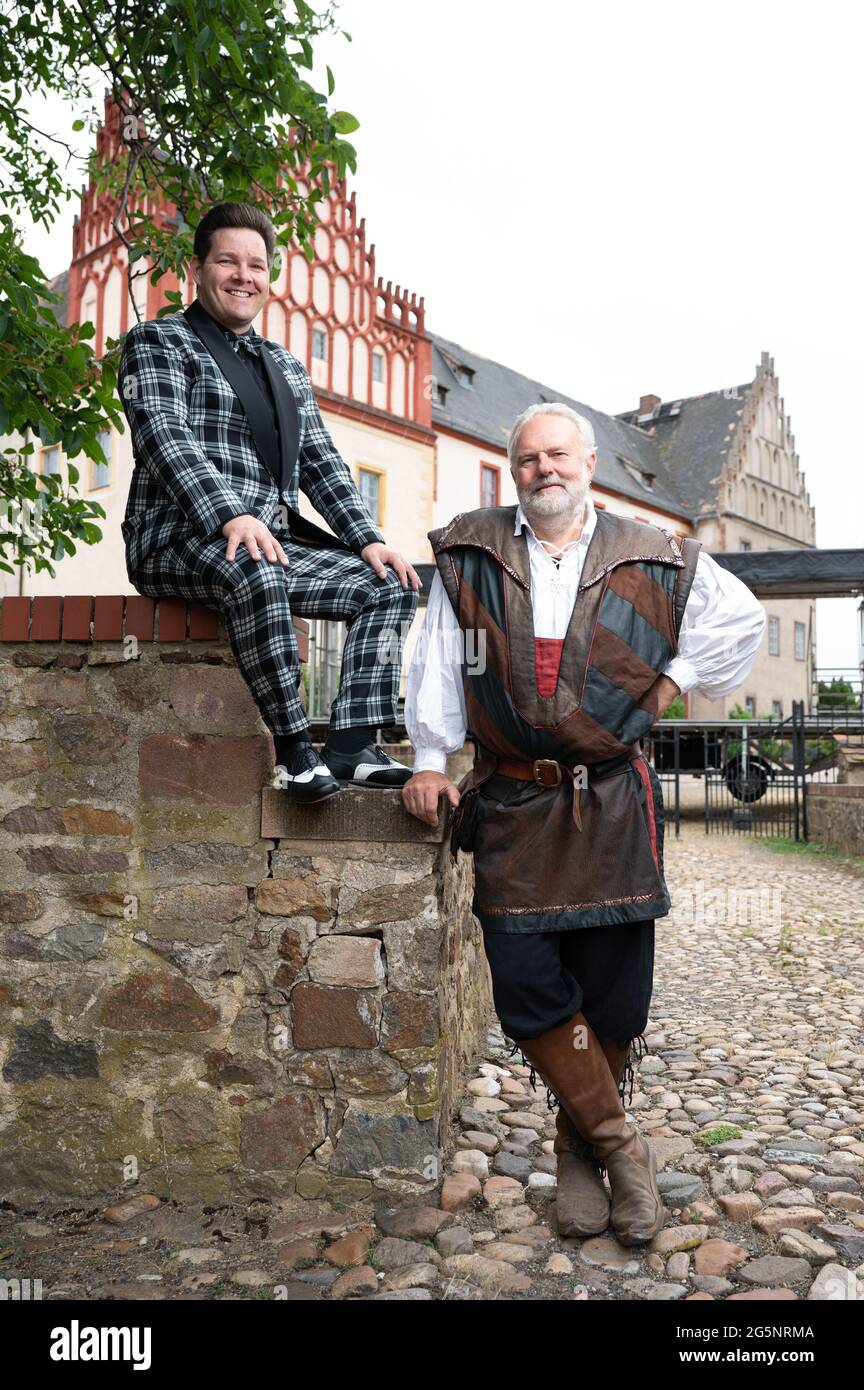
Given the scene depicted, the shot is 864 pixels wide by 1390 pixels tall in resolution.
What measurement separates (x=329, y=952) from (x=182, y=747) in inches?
26.7

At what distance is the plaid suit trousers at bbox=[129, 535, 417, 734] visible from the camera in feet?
8.66

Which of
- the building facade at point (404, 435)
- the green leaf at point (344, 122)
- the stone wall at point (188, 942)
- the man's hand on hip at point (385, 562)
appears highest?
the building facade at point (404, 435)

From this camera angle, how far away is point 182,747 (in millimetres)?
2902

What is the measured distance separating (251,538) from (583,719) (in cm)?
89

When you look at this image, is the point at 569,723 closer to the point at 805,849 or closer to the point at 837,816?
the point at 837,816

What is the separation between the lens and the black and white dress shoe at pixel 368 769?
9.25 feet

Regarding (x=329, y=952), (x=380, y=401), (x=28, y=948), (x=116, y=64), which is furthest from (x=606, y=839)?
(x=380, y=401)

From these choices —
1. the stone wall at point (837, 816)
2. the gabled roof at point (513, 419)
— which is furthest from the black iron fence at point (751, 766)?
the gabled roof at point (513, 419)

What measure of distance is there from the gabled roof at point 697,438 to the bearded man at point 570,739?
34505mm

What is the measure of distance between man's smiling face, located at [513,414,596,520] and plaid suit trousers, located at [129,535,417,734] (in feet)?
1.52

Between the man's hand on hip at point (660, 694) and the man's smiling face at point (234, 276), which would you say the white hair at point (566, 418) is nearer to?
the man's hand on hip at point (660, 694)

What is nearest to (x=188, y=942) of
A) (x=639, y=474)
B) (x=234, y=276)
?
(x=234, y=276)

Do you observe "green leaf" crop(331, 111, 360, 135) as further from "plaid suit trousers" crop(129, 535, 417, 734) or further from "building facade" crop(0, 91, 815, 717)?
"building facade" crop(0, 91, 815, 717)

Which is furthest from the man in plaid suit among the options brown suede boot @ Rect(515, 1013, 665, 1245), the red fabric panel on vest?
brown suede boot @ Rect(515, 1013, 665, 1245)
